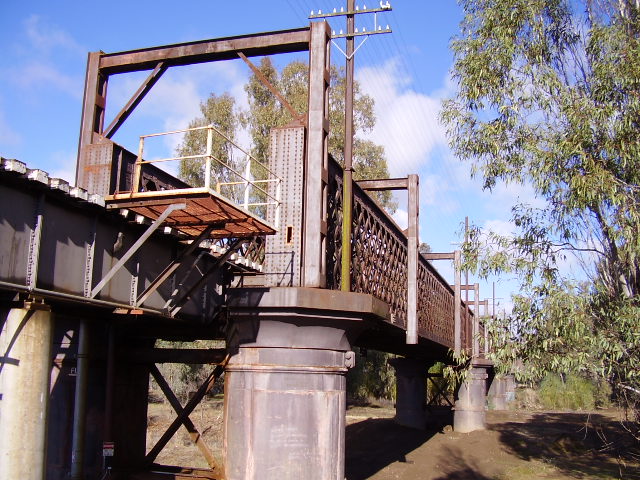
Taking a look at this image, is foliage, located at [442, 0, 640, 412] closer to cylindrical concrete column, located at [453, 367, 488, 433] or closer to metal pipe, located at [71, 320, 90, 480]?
metal pipe, located at [71, 320, 90, 480]

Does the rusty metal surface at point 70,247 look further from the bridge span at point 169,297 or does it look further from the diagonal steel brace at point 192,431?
the diagonal steel brace at point 192,431

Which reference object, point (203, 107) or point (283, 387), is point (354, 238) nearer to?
point (283, 387)

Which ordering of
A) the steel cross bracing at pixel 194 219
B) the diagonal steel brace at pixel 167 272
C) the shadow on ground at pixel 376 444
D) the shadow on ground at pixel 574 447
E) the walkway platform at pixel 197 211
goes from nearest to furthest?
1. the walkway platform at pixel 197 211
2. the steel cross bracing at pixel 194 219
3. the diagonal steel brace at pixel 167 272
4. the shadow on ground at pixel 376 444
5. the shadow on ground at pixel 574 447

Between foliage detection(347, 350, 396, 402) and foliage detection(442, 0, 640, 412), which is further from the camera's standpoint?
foliage detection(347, 350, 396, 402)

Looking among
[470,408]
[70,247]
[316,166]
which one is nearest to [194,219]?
[70,247]

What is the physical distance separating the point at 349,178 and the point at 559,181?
5604mm

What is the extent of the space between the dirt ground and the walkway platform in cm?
1253

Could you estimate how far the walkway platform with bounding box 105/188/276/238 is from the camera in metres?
8.57

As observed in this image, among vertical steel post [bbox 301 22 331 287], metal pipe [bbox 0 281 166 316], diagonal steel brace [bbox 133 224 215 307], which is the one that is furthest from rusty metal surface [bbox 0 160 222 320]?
vertical steel post [bbox 301 22 331 287]

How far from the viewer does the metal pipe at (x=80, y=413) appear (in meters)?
10.4

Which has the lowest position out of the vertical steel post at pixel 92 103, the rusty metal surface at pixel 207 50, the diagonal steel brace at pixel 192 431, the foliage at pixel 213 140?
the diagonal steel brace at pixel 192 431

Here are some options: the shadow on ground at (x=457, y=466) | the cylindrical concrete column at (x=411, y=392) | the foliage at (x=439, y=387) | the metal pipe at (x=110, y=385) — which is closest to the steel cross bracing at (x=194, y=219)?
the metal pipe at (x=110, y=385)

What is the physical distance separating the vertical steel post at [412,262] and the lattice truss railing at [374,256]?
0.26m

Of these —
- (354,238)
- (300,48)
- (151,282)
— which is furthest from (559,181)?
(151,282)
